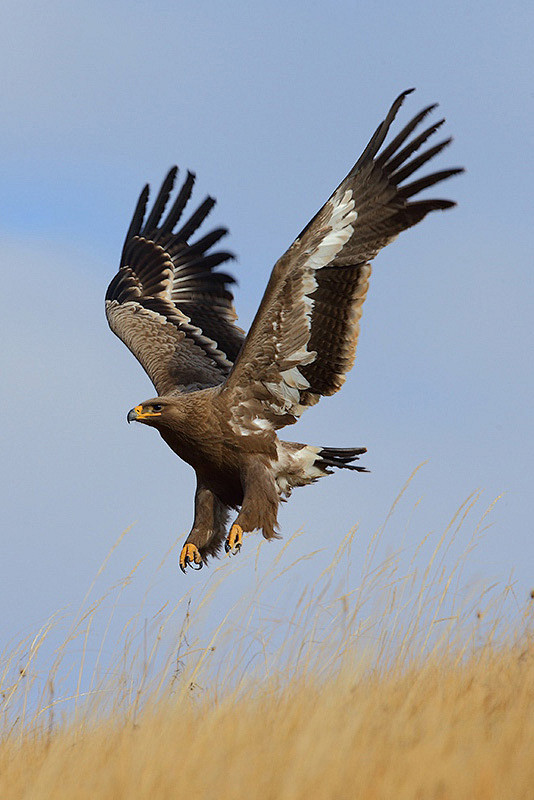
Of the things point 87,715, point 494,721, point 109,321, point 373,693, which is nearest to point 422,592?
point 373,693

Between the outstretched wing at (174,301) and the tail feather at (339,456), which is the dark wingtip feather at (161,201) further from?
the tail feather at (339,456)

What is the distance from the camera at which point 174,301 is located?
11.0 metres

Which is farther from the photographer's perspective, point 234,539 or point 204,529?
point 204,529

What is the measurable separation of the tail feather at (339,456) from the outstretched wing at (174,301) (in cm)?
138

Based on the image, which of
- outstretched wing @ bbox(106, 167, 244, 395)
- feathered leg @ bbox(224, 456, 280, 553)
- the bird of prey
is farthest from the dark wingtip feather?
feathered leg @ bbox(224, 456, 280, 553)

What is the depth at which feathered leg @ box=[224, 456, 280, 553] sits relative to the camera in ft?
24.2

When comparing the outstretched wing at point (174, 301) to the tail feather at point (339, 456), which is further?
the outstretched wing at point (174, 301)

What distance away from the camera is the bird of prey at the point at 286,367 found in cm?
717

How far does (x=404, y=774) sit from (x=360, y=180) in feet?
15.3

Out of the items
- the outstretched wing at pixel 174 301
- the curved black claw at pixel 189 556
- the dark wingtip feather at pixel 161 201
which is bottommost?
the curved black claw at pixel 189 556

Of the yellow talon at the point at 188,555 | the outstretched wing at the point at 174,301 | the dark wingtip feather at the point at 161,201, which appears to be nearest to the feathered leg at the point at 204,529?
the yellow talon at the point at 188,555

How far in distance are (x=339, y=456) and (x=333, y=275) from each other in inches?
80.0

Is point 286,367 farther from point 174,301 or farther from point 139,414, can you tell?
point 174,301

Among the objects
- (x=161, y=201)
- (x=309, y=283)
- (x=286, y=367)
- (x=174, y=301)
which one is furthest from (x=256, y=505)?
(x=161, y=201)
